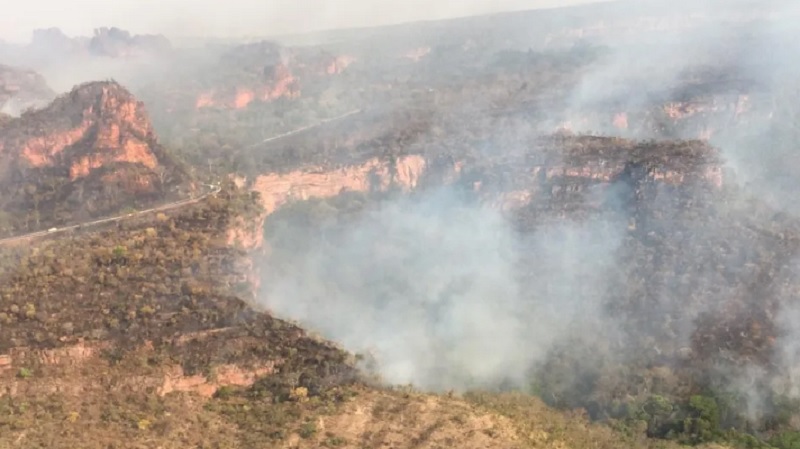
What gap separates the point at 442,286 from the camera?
67.8 metres

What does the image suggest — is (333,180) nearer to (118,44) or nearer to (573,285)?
(573,285)

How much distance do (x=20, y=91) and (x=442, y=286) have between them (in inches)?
3565

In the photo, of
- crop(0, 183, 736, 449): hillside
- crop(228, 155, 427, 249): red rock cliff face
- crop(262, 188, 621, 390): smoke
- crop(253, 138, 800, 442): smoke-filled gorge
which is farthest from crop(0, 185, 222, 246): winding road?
crop(228, 155, 427, 249): red rock cliff face

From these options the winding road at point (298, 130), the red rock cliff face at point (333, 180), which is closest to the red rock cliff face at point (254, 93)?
the winding road at point (298, 130)

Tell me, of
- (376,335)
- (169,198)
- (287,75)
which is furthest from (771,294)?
(287,75)

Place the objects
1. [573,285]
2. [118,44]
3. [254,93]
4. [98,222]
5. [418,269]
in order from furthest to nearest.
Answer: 1. [118,44]
2. [254,93]
3. [418,269]
4. [573,285]
5. [98,222]

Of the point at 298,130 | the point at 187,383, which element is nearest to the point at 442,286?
the point at 187,383

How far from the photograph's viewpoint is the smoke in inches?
2202

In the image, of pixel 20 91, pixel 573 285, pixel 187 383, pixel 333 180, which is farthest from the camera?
pixel 20 91

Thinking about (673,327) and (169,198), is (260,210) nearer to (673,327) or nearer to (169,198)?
(169,198)

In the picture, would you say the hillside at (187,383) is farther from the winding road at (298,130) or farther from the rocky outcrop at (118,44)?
the rocky outcrop at (118,44)

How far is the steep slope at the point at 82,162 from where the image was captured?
215 feet

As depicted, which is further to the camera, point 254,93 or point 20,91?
point 254,93

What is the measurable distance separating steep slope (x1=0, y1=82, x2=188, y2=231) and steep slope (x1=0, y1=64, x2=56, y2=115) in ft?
Answer: 154
